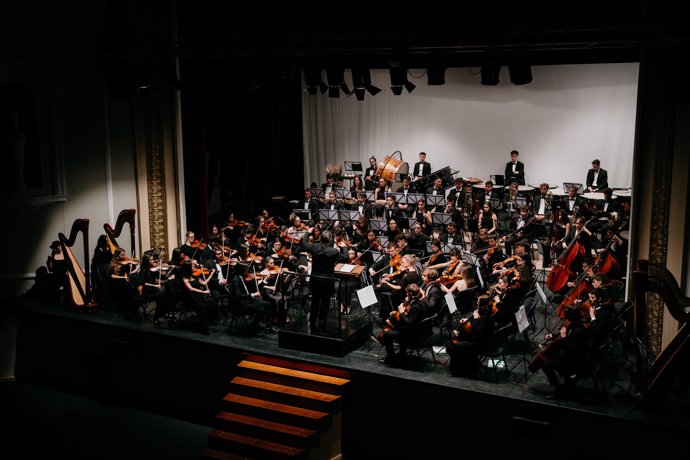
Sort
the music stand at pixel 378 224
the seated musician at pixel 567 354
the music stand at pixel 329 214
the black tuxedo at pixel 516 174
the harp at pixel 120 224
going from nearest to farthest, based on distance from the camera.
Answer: the seated musician at pixel 567 354 < the harp at pixel 120 224 < the music stand at pixel 378 224 < the music stand at pixel 329 214 < the black tuxedo at pixel 516 174

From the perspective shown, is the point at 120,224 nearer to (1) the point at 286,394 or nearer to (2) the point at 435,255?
(1) the point at 286,394

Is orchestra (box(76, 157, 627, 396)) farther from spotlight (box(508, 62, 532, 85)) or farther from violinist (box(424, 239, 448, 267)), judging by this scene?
spotlight (box(508, 62, 532, 85))

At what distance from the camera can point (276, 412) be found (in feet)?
31.5

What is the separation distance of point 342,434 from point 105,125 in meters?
7.22

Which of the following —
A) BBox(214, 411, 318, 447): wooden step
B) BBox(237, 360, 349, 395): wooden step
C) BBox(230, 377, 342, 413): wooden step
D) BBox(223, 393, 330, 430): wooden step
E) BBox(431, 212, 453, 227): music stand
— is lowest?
BBox(214, 411, 318, 447): wooden step

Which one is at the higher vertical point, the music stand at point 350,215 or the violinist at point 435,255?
the music stand at point 350,215

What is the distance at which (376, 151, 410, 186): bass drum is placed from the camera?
17328mm

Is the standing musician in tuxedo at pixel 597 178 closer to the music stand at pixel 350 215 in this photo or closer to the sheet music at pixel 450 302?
the music stand at pixel 350 215

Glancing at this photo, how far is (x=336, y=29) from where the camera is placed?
42.2ft

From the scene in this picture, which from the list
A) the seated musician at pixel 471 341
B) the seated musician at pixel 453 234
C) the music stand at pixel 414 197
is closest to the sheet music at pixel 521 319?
the seated musician at pixel 471 341

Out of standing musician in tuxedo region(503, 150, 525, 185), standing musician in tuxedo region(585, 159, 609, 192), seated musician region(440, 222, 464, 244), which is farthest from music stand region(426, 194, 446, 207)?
standing musician in tuxedo region(585, 159, 609, 192)

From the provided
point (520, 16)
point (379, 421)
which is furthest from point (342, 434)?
point (520, 16)

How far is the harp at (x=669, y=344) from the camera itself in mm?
7879

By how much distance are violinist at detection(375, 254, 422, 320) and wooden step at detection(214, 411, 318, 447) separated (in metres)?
2.41
